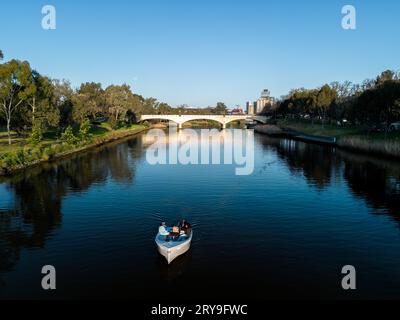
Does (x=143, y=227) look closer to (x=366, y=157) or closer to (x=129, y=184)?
(x=129, y=184)

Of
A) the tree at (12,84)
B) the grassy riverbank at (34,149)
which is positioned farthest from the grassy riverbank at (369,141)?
the tree at (12,84)

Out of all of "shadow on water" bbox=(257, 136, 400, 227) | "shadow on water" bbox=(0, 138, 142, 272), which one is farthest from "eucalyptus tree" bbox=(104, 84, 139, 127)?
"shadow on water" bbox=(257, 136, 400, 227)

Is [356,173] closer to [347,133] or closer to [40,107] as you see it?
[347,133]

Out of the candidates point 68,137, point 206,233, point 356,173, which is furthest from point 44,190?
point 356,173

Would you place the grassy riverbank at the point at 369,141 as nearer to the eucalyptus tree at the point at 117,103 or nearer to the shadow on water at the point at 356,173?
the shadow on water at the point at 356,173
